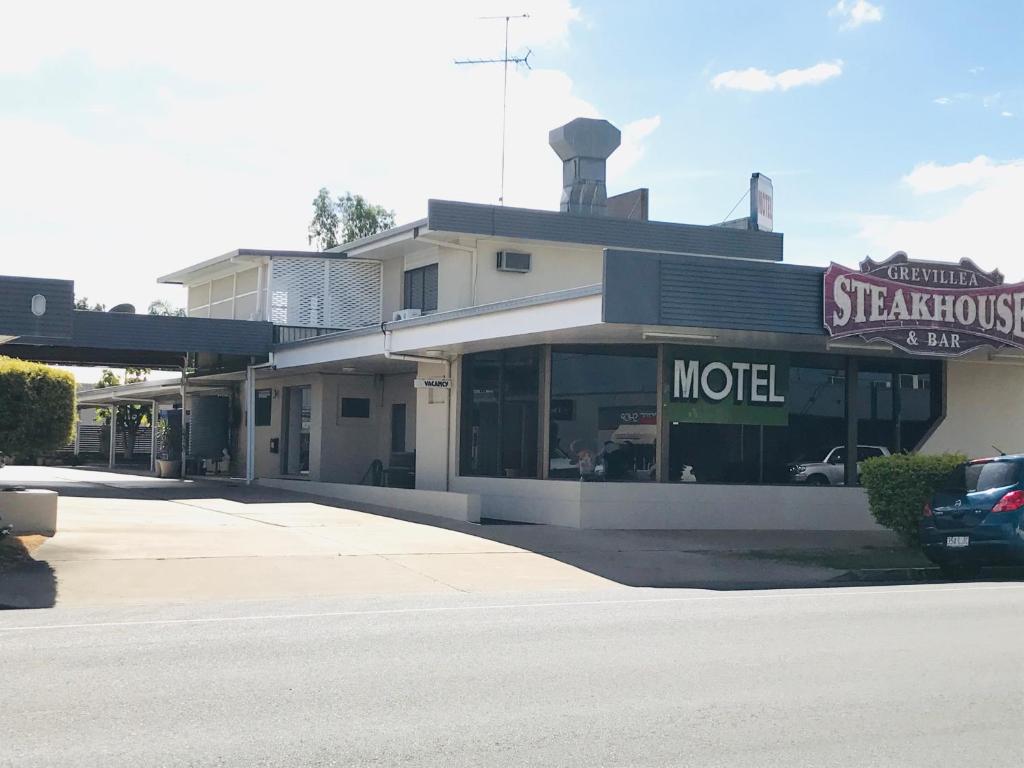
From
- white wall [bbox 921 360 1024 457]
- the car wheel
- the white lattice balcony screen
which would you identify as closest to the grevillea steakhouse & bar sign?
white wall [bbox 921 360 1024 457]

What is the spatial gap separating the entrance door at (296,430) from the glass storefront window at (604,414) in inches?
407

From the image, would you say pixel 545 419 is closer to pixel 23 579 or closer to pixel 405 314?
pixel 405 314

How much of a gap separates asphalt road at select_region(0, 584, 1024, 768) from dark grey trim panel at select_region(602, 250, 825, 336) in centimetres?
620

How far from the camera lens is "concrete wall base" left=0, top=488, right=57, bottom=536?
606 inches

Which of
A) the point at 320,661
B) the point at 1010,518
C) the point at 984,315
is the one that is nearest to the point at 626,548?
the point at 1010,518

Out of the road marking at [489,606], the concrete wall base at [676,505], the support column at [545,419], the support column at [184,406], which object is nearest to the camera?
the road marking at [489,606]

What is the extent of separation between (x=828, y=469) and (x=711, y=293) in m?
5.34

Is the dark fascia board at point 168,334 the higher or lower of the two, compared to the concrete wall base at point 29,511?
higher

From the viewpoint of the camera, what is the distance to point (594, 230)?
2452 cm

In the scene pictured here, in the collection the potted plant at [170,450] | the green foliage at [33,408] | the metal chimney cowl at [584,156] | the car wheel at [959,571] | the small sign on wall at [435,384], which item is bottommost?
the car wheel at [959,571]

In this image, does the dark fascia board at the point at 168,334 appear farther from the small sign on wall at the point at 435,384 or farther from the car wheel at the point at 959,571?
the car wheel at the point at 959,571

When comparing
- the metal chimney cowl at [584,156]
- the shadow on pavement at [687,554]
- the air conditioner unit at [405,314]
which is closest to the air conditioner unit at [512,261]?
the air conditioner unit at [405,314]

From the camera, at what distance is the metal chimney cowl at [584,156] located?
88.3ft

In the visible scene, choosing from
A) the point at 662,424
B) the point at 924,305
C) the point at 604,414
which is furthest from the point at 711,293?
the point at 924,305
